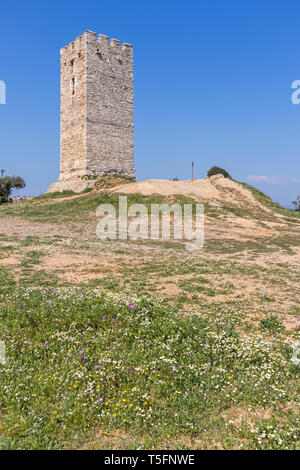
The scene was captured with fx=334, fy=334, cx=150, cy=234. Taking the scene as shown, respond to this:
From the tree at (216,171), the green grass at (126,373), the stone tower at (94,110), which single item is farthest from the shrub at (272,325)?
the tree at (216,171)

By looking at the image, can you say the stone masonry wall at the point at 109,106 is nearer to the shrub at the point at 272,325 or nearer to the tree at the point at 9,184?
the shrub at the point at 272,325

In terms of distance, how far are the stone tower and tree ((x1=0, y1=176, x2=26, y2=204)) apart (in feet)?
72.9

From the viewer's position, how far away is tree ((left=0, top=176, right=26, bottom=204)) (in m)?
48.8

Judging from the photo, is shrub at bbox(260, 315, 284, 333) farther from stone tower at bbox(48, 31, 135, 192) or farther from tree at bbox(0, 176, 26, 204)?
tree at bbox(0, 176, 26, 204)

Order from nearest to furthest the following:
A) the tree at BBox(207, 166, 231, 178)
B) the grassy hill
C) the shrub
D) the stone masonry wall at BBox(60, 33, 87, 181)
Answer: the grassy hill
the shrub
the stone masonry wall at BBox(60, 33, 87, 181)
the tree at BBox(207, 166, 231, 178)

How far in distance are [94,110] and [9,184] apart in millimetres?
27725

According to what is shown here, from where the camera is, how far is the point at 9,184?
4922cm

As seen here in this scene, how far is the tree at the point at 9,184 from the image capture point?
48.8 metres

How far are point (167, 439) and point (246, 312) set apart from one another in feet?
13.5

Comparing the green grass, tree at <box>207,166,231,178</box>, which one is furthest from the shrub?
tree at <box>207,166,231,178</box>

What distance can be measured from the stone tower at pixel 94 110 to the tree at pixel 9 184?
22.2 m

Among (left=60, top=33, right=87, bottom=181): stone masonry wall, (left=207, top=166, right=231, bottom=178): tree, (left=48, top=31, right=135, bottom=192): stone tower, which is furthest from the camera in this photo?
(left=207, top=166, right=231, bottom=178): tree

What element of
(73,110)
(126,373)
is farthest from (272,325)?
(73,110)

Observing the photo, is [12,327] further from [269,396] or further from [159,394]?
[269,396]
